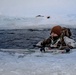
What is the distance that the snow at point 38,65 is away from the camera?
1.65 meters

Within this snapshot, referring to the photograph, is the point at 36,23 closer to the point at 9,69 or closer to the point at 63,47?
the point at 63,47

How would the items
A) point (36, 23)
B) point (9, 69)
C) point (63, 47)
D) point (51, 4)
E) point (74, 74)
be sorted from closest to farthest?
point (74, 74) → point (9, 69) → point (63, 47) → point (51, 4) → point (36, 23)

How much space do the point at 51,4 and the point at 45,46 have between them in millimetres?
1881

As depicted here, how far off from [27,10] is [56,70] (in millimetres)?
3052

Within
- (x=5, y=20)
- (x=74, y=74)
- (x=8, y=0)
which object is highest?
(x=8, y=0)

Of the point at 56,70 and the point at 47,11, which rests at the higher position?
the point at 47,11

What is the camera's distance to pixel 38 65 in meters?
1.83

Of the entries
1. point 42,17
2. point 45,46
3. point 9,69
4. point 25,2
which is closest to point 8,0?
point 25,2

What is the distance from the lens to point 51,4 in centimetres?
438

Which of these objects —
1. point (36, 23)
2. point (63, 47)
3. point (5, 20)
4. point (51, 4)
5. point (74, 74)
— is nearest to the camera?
point (74, 74)

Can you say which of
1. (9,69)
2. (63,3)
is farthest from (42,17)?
(9,69)

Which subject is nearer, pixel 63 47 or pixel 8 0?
pixel 63 47

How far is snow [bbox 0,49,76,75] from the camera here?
165 cm

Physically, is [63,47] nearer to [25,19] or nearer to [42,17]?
[42,17]
